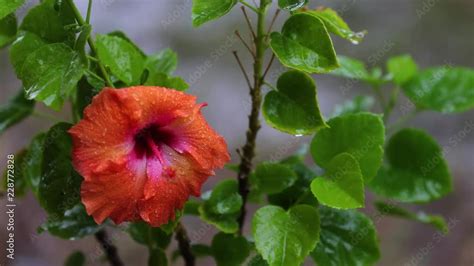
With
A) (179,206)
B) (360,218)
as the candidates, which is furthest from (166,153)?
(360,218)

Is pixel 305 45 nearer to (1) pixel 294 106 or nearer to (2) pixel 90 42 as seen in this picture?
(1) pixel 294 106

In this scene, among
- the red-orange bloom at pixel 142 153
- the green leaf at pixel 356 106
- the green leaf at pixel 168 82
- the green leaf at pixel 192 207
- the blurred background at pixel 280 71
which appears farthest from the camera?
the blurred background at pixel 280 71

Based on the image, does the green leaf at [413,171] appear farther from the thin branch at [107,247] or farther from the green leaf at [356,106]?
the thin branch at [107,247]

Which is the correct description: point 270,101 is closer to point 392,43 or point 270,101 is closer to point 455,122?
point 455,122

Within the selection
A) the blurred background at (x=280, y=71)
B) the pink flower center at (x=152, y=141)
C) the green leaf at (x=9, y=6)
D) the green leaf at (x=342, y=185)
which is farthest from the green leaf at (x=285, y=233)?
the blurred background at (x=280, y=71)

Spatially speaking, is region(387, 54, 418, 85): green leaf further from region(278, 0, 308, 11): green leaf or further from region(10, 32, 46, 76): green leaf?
region(10, 32, 46, 76): green leaf

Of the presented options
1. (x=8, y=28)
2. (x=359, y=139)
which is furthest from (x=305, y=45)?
(x=8, y=28)

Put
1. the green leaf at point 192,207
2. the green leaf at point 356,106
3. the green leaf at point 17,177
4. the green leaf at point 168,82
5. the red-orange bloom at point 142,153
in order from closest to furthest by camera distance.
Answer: the red-orange bloom at point 142,153 → the green leaf at point 168,82 → the green leaf at point 192,207 → the green leaf at point 17,177 → the green leaf at point 356,106
